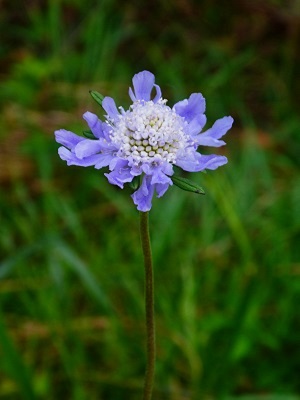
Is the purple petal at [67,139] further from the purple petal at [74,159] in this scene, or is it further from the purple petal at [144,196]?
the purple petal at [144,196]

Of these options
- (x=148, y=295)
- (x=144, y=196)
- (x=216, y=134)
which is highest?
(x=216, y=134)

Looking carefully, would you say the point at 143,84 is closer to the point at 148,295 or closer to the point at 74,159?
the point at 74,159

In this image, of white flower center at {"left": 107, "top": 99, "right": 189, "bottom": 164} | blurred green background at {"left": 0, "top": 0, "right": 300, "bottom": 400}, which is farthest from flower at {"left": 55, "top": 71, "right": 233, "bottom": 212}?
blurred green background at {"left": 0, "top": 0, "right": 300, "bottom": 400}

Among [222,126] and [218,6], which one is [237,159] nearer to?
[218,6]

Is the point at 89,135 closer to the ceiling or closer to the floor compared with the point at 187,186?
closer to the ceiling

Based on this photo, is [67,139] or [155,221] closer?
[67,139]

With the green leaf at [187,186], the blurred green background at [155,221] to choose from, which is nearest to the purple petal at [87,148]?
the green leaf at [187,186]

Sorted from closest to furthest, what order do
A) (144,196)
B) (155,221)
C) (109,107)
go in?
(144,196) → (109,107) → (155,221)

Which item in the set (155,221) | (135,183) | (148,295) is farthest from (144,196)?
(155,221)
